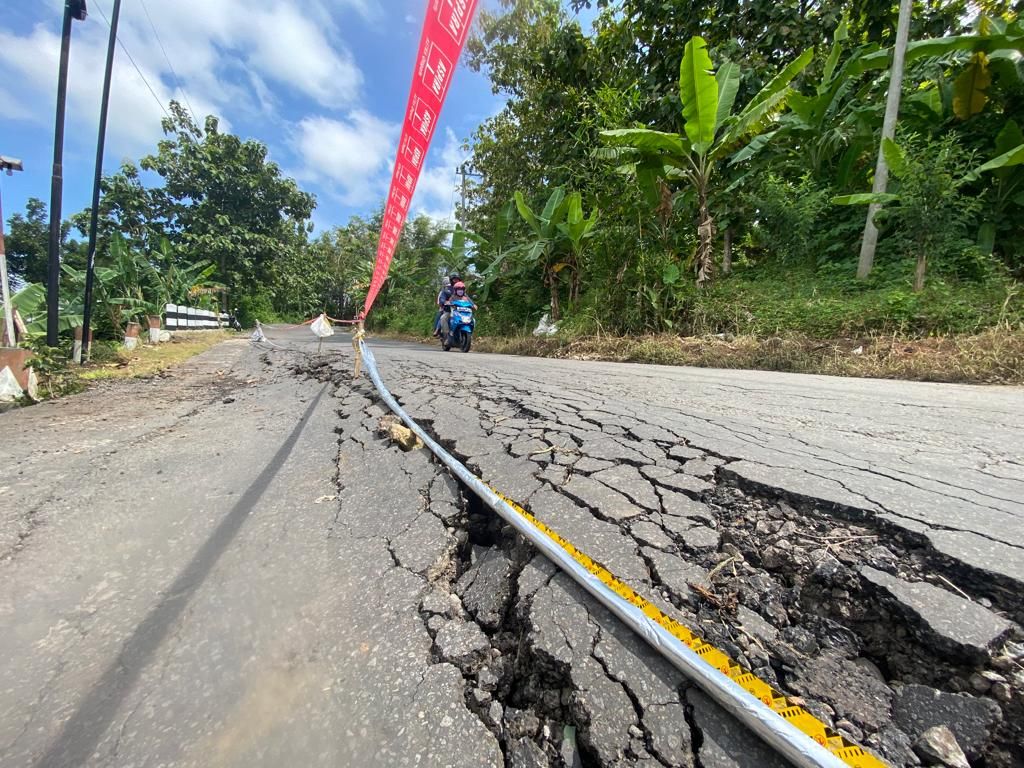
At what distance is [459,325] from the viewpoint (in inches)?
357

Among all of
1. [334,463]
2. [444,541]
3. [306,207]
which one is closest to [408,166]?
[334,463]

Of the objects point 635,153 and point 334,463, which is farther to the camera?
point 635,153

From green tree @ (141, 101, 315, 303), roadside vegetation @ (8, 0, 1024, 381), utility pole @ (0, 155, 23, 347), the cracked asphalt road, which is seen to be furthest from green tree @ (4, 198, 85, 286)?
the cracked asphalt road

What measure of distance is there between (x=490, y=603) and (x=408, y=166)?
174 inches

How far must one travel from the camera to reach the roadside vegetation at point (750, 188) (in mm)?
5359

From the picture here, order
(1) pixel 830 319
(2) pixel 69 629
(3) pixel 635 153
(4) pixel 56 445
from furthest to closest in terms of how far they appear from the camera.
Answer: (3) pixel 635 153
(1) pixel 830 319
(4) pixel 56 445
(2) pixel 69 629

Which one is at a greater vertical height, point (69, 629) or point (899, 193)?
point (899, 193)

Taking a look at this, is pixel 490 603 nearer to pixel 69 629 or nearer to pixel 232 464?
pixel 69 629

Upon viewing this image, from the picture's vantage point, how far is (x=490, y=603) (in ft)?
4.17

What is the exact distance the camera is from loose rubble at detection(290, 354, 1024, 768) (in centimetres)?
81

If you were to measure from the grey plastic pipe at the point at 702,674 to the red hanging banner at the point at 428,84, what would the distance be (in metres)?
3.30

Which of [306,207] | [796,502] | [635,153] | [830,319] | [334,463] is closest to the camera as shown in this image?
[796,502]

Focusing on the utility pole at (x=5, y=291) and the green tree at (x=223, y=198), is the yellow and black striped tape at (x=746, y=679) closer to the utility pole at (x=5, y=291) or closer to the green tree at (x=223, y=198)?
the utility pole at (x=5, y=291)

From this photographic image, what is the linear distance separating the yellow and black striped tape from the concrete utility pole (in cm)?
716
